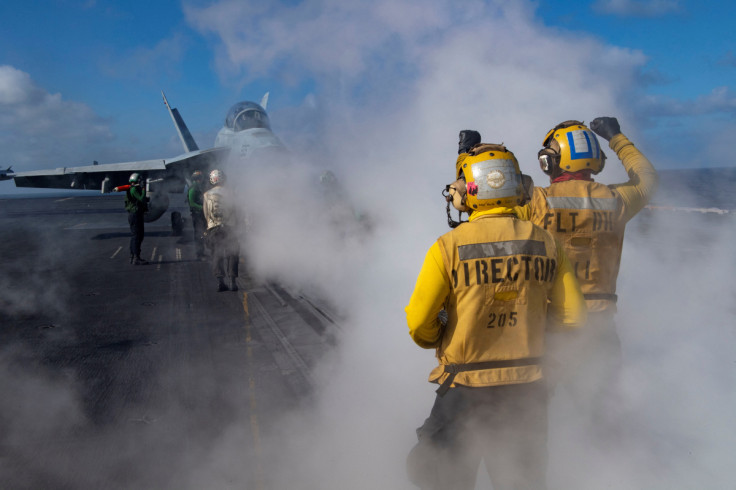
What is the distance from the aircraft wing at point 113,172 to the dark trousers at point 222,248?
A: 817cm

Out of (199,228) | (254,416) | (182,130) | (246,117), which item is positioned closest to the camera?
(254,416)

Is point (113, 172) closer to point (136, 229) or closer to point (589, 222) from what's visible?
point (136, 229)

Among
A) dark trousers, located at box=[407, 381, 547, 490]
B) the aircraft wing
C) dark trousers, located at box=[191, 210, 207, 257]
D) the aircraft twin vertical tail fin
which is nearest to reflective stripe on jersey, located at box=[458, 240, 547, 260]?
dark trousers, located at box=[407, 381, 547, 490]

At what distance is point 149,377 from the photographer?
485 cm

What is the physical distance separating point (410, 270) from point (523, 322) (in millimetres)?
3401

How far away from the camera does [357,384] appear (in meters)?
4.30

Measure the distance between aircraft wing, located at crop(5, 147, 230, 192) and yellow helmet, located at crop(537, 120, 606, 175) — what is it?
1402 centimetres

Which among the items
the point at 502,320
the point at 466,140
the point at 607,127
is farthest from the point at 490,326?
the point at 607,127

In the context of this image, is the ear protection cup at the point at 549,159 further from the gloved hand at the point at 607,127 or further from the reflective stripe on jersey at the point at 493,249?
the reflective stripe on jersey at the point at 493,249

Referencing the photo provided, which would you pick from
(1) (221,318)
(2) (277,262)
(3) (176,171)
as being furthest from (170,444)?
(3) (176,171)

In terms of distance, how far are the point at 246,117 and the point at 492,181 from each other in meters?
14.3

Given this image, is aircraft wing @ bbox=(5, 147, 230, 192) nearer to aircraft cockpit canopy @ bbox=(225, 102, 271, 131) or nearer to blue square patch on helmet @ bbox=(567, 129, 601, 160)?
aircraft cockpit canopy @ bbox=(225, 102, 271, 131)

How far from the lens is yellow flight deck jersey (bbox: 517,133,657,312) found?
2930 mm

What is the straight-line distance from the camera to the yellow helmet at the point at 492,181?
206cm
